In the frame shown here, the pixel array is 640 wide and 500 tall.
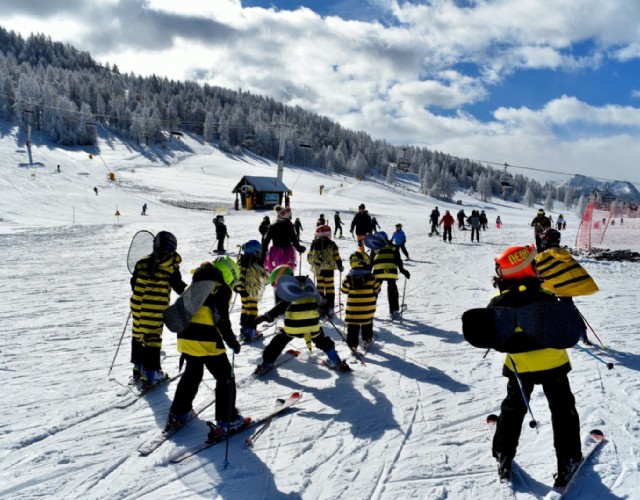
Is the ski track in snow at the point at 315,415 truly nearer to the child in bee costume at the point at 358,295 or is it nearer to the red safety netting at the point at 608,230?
the child in bee costume at the point at 358,295

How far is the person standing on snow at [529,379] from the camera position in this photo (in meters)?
3.09

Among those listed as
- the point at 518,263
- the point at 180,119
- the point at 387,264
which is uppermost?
the point at 180,119

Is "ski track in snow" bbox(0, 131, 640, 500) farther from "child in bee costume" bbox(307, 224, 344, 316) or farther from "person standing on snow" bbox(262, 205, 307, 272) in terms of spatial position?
"person standing on snow" bbox(262, 205, 307, 272)

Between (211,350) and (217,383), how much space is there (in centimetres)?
33

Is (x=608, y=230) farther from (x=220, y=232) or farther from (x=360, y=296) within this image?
(x=360, y=296)

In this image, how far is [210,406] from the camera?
448cm

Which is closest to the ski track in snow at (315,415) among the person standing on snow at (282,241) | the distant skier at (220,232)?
the person standing on snow at (282,241)

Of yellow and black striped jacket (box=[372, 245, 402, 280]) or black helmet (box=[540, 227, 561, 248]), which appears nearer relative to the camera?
black helmet (box=[540, 227, 561, 248])

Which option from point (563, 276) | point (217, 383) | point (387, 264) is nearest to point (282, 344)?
point (217, 383)

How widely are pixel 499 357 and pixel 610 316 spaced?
147 inches

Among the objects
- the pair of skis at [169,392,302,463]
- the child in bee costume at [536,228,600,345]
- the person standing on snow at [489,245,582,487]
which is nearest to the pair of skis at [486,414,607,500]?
the person standing on snow at [489,245,582,487]

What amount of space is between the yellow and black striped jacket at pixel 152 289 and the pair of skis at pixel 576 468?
3.49 meters

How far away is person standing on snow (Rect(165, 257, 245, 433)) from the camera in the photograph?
3809mm

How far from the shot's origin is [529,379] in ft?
10.4
